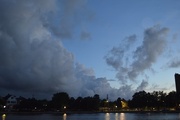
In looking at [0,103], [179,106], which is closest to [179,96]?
[179,106]

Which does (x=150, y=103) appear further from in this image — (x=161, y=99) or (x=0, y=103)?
(x=0, y=103)

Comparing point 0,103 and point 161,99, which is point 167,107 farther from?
point 0,103

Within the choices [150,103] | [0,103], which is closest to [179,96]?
[150,103]

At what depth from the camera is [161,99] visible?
19962 centimetres

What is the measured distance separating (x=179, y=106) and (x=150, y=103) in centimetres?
1980

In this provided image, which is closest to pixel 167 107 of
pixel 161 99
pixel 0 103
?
pixel 161 99

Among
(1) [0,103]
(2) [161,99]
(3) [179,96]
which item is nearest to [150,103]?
(2) [161,99]

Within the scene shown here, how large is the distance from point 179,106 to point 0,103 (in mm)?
125469

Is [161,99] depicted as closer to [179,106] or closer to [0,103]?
[179,106]

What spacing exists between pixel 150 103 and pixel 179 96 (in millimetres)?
20917

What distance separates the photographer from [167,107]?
646 ft

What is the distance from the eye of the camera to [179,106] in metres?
193

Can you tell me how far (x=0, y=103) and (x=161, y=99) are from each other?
4514 inches

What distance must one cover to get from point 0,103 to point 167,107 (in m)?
118
